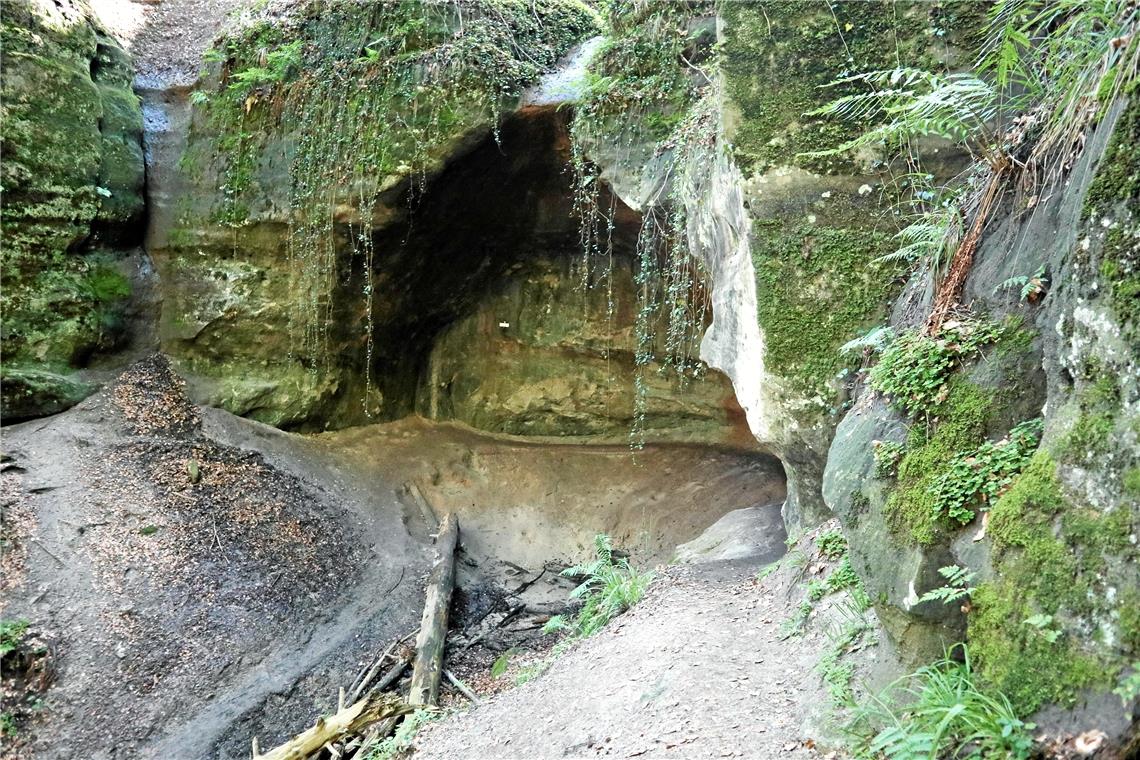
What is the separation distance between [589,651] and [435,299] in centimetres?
656

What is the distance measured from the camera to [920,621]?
3.33 metres

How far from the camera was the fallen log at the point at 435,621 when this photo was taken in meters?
6.58

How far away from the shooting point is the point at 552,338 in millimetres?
10906

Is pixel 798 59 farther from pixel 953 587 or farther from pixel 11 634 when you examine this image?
pixel 11 634

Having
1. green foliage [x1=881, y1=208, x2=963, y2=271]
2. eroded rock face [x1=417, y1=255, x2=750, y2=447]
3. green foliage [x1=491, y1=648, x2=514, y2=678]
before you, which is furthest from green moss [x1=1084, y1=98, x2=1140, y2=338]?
eroded rock face [x1=417, y1=255, x2=750, y2=447]

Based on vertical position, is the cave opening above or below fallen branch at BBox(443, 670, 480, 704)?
above

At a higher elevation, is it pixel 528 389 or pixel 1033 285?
pixel 1033 285

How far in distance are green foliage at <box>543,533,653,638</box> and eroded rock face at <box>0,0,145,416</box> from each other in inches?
269

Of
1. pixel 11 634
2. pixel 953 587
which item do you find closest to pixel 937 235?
pixel 953 587

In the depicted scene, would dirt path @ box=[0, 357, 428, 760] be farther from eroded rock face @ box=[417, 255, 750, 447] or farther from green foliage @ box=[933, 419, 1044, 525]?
green foliage @ box=[933, 419, 1044, 525]

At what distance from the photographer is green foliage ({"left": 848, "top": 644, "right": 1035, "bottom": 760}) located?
8.45 ft

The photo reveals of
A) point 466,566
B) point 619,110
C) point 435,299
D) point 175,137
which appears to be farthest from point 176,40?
point 466,566

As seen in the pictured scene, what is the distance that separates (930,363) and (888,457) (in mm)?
552

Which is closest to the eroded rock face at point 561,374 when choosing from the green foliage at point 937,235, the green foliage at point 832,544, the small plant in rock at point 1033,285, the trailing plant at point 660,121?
the trailing plant at point 660,121
